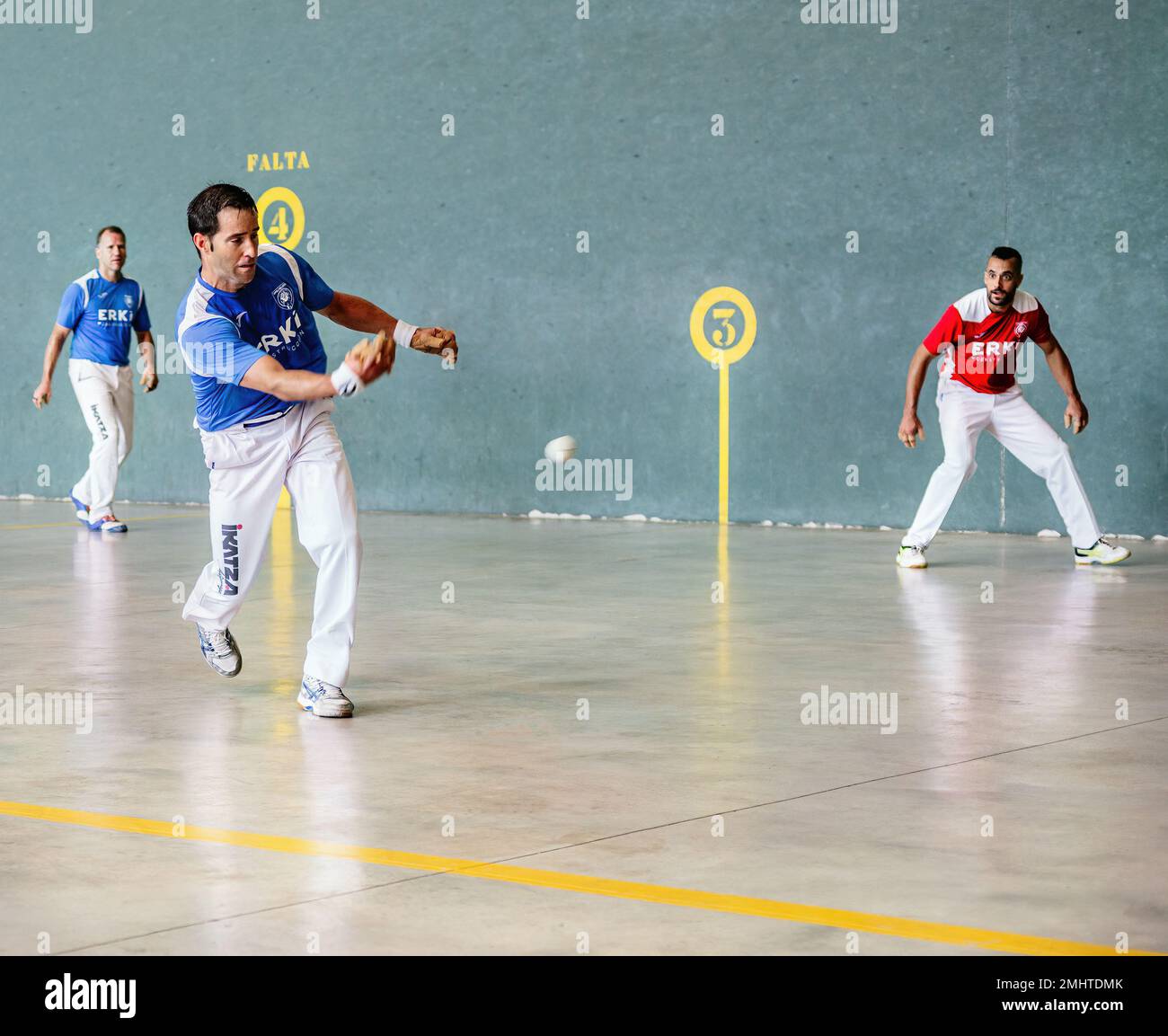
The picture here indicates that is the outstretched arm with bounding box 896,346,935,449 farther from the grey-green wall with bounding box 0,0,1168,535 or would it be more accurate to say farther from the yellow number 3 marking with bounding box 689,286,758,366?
the yellow number 3 marking with bounding box 689,286,758,366

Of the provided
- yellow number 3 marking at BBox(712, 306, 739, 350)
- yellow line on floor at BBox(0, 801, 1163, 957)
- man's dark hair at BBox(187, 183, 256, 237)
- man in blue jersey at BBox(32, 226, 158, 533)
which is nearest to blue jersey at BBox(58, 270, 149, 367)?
man in blue jersey at BBox(32, 226, 158, 533)

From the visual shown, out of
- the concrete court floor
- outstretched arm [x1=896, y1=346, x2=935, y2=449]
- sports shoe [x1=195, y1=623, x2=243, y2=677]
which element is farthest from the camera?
outstretched arm [x1=896, y1=346, x2=935, y2=449]

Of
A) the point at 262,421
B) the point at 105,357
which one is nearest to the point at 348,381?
the point at 262,421

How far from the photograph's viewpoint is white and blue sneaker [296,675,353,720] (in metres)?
5.88

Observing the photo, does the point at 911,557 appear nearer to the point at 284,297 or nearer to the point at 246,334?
the point at 284,297

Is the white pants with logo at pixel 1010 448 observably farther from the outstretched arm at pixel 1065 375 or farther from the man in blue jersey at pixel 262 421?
the man in blue jersey at pixel 262 421

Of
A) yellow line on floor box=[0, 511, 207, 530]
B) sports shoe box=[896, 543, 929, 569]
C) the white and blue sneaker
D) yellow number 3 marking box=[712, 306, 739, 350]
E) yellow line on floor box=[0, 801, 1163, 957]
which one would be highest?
yellow number 3 marking box=[712, 306, 739, 350]

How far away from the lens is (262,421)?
6043 mm

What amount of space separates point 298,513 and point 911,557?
5139 millimetres

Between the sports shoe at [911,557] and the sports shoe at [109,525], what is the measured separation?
573 cm

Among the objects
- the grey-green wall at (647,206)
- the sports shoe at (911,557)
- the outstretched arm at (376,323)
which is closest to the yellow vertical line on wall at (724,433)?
the grey-green wall at (647,206)

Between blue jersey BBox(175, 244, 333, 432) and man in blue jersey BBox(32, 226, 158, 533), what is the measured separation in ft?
22.8
